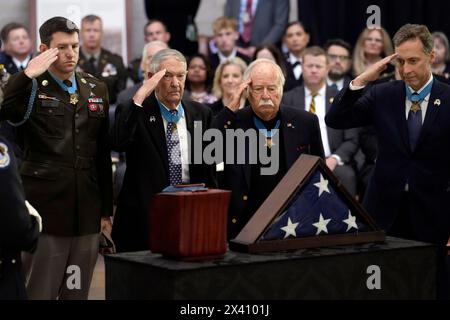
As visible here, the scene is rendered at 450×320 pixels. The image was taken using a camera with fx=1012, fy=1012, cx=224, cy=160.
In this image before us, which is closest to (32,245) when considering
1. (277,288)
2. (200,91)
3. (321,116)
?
(277,288)

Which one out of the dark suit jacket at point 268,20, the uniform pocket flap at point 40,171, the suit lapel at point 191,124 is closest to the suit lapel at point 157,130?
the suit lapel at point 191,124

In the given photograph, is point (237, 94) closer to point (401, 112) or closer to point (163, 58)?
point (163, 58)

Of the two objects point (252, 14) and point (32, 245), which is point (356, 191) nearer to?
point (252, 14)

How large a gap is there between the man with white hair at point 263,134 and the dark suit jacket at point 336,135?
2549 mm

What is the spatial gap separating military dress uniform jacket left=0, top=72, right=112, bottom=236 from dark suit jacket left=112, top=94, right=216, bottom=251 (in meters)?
0.13

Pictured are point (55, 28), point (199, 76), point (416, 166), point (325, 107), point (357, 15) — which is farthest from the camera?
point (357, 15)

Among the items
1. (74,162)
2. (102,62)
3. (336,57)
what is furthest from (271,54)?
(74,162)

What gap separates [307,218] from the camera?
4.07m

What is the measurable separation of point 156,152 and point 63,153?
450 millimetres

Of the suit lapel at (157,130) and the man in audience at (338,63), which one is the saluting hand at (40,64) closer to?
the suit lapel at (157,130)

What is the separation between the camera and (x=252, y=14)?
996 centimetres

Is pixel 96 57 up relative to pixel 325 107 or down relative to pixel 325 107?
up

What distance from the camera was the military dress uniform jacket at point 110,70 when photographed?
853 cm

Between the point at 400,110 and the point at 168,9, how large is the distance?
5076 mm
